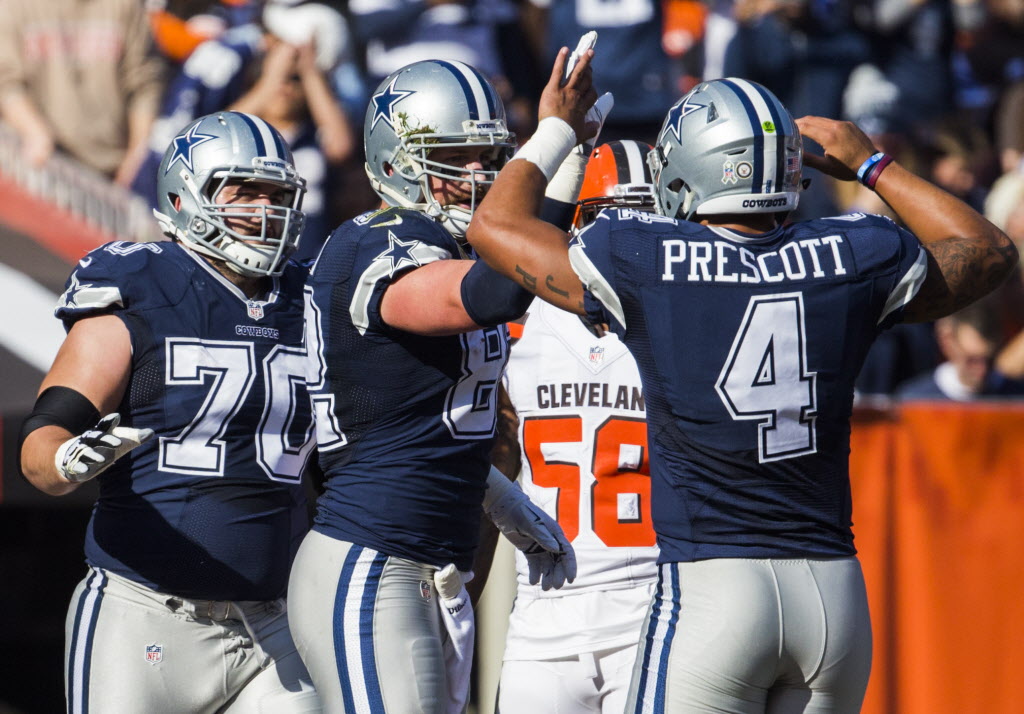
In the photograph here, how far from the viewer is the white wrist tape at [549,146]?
253 cm

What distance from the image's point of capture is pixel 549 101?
2.61 m

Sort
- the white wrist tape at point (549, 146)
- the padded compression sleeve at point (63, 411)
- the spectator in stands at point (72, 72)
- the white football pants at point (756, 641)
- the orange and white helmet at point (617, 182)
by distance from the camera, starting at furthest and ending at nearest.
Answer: the spectator in stands at point (72, 72) → the orange and white helmet at point (617, 182) → the padded compression sleeve at point (63, 411) → the white wrist tape at point (549, 146) → the white football pants at point (756, 641)

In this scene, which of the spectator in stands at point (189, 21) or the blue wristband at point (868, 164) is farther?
the spectator in stands at point (189, 21)

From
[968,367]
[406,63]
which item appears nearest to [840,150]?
[968,367]

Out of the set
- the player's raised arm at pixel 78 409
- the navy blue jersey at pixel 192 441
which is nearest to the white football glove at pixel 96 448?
the player's raised arm at pixel 78 409

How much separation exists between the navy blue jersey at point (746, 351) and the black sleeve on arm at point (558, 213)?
0.28m

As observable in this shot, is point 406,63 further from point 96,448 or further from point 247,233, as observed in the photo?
point 96,448

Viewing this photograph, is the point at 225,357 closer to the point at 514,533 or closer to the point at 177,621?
the point at 177,621

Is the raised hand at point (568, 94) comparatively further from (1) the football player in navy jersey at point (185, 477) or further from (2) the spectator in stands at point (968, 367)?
(2) the spectator in stands at point (968, 367)

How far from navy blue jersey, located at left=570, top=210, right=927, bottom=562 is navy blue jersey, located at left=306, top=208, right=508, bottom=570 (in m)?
0.45

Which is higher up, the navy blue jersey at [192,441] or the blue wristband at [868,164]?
the blue wristband at [868,164]

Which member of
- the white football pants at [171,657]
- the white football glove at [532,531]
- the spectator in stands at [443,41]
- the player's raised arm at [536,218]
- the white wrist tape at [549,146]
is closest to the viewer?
the player's raised arm at [536,218]

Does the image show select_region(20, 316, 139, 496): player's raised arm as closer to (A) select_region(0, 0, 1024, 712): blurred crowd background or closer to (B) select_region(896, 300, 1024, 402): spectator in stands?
(A) select_region(0, 0, 1024, 712): blurred crowd background

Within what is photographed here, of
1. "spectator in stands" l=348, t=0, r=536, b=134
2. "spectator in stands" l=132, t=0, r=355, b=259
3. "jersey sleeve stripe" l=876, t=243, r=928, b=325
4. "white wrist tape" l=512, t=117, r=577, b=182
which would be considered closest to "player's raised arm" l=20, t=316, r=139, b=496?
"white wrist tape" l=512, t=117, r=577, b=182
